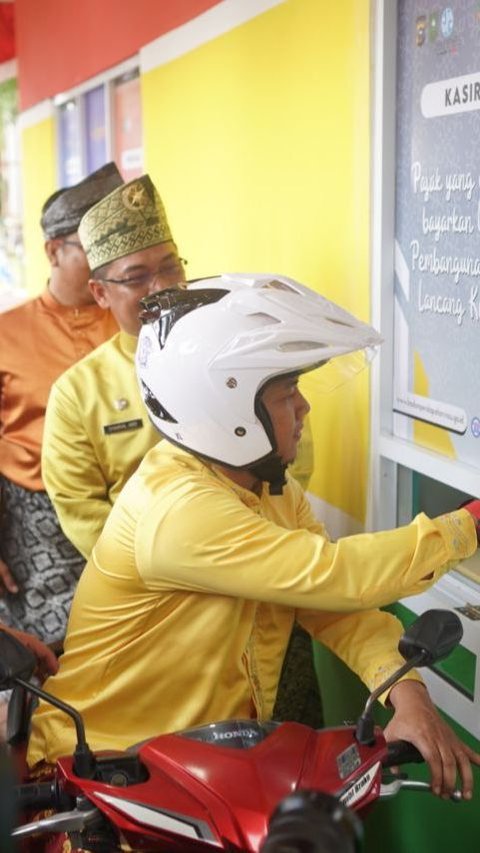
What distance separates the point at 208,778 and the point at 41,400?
1.95 metres

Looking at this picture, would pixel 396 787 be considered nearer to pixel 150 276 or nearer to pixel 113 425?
pixel 113 425

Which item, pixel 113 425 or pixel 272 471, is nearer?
pixel 272 471

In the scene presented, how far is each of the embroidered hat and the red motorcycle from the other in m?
1.91

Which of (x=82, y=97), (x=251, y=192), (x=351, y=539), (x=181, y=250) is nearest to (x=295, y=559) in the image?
(x=351, y=539)

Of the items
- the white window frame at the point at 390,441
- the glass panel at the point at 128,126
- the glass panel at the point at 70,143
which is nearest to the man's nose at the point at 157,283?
the white window frame at the point at 390,441

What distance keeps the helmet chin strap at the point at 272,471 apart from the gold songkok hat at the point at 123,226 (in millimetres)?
1042

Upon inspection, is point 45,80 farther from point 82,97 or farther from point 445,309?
point 445,309

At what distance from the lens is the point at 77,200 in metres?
3.23

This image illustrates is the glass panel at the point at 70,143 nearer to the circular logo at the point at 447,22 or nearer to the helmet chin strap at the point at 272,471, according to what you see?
the circular logo at the point at 447,22

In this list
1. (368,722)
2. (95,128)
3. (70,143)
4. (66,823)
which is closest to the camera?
(66,823)

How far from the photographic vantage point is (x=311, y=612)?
1.92 metres

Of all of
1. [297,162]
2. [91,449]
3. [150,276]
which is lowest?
[91,449]

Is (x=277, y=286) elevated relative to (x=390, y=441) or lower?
elevated

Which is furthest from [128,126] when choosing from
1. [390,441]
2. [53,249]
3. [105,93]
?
[390,441]
